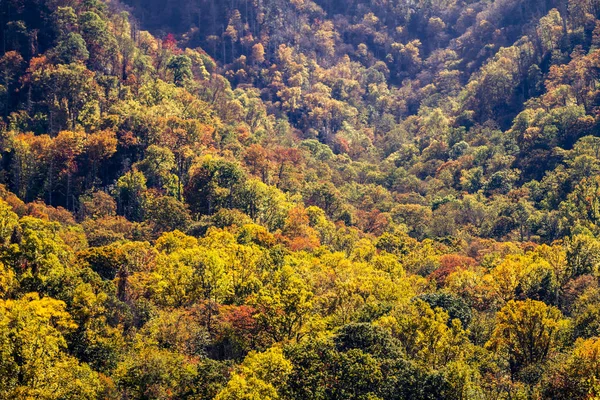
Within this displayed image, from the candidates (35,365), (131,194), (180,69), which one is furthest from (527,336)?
(180,69)

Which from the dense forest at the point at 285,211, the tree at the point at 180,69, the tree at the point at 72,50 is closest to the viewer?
the dense forest at the point at 285,211

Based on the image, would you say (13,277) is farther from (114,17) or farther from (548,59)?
(548,59)

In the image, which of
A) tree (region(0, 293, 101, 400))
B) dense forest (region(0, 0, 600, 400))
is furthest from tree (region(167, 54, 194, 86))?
tree (region(0, 293, 101, 400))

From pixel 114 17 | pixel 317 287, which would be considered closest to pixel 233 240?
pixel 317 287

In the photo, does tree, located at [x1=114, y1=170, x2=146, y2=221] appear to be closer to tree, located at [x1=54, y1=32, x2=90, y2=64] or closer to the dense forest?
the dense forest

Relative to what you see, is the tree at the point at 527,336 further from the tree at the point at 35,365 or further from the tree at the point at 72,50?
the tree at the point at 72,50

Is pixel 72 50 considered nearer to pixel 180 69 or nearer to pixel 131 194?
pixel 180 69

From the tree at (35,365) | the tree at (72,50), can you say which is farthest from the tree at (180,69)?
the tree at (35,365)

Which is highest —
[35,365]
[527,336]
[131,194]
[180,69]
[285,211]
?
[180,69]
